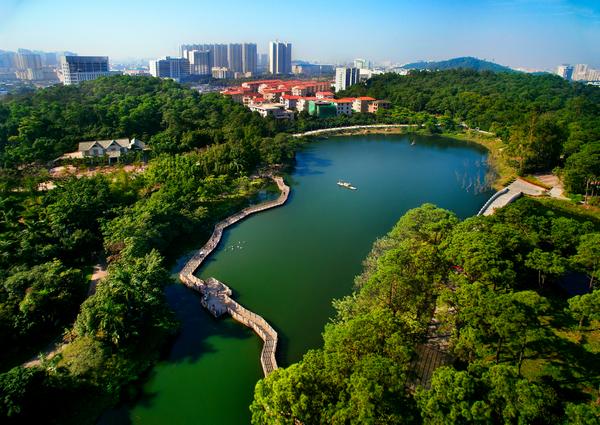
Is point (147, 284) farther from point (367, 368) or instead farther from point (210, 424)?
point (367, 368)

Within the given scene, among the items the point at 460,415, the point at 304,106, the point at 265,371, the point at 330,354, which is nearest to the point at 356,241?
the point at 265,371

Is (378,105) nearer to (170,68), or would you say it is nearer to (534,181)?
(534,181)

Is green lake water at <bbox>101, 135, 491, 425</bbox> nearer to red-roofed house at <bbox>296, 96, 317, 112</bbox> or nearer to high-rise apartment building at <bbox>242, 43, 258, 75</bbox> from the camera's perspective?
red-roofed house at <bbox>296, 96, 317, 112</bbox>

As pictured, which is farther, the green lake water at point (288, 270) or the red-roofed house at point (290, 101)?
the red-roofed house at point (290, 101)

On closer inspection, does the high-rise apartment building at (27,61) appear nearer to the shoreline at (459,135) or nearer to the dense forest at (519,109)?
the dense forest at (519,109)

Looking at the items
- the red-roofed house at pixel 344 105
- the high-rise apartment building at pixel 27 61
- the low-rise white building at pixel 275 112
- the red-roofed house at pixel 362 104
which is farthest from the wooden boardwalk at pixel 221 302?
the high-rise apartment building at pixel 27 61

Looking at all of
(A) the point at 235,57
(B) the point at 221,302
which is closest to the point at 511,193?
(B) the point at 221,302
